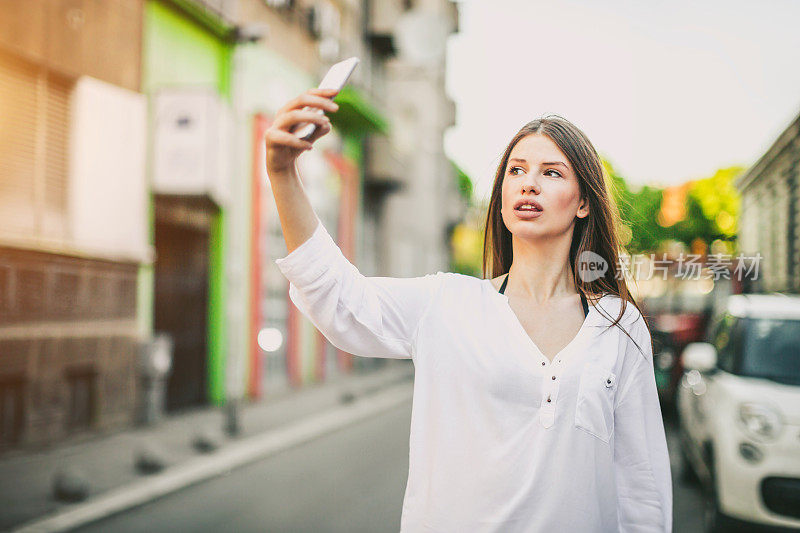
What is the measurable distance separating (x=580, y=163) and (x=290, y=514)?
4.99 meters

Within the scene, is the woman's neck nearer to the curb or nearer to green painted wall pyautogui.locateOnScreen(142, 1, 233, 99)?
the curb

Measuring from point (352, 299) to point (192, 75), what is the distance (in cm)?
1201

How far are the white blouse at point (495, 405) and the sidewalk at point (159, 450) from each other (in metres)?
4.99

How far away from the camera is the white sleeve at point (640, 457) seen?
74.4 inches

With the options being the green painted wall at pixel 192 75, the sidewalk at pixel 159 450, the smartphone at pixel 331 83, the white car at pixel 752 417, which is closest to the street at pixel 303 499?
the sidewalk at pixel 159 450

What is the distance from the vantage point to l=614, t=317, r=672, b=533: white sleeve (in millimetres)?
1891

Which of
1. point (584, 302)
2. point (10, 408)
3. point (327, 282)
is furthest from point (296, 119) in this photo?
point (10, 408)

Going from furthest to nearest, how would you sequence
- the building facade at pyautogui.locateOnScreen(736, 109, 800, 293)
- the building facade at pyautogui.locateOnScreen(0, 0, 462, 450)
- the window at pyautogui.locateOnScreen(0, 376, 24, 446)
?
the building facade at pyautogui.locateOnScreen(0, 0, 462, 450)
the window at pyautogui.locateOnScreen(0, 376, 24, 446)
the building facade at pyautogui.locateOnScreen(736, 109, 800, 293)

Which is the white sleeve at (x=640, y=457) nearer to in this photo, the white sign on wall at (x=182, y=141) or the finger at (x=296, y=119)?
the finger at (x=296, y=119)

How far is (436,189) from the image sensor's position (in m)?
27.6

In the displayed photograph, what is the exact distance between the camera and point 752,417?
4.57m

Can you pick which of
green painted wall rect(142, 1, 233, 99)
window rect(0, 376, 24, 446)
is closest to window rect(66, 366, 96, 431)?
→ window rect(0, 376, 24, 446)

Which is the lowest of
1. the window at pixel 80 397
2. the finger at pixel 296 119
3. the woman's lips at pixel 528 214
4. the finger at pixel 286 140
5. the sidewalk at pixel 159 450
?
the sidewalk at pixel 159 450

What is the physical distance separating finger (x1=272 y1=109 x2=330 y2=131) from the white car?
12.0 feet
